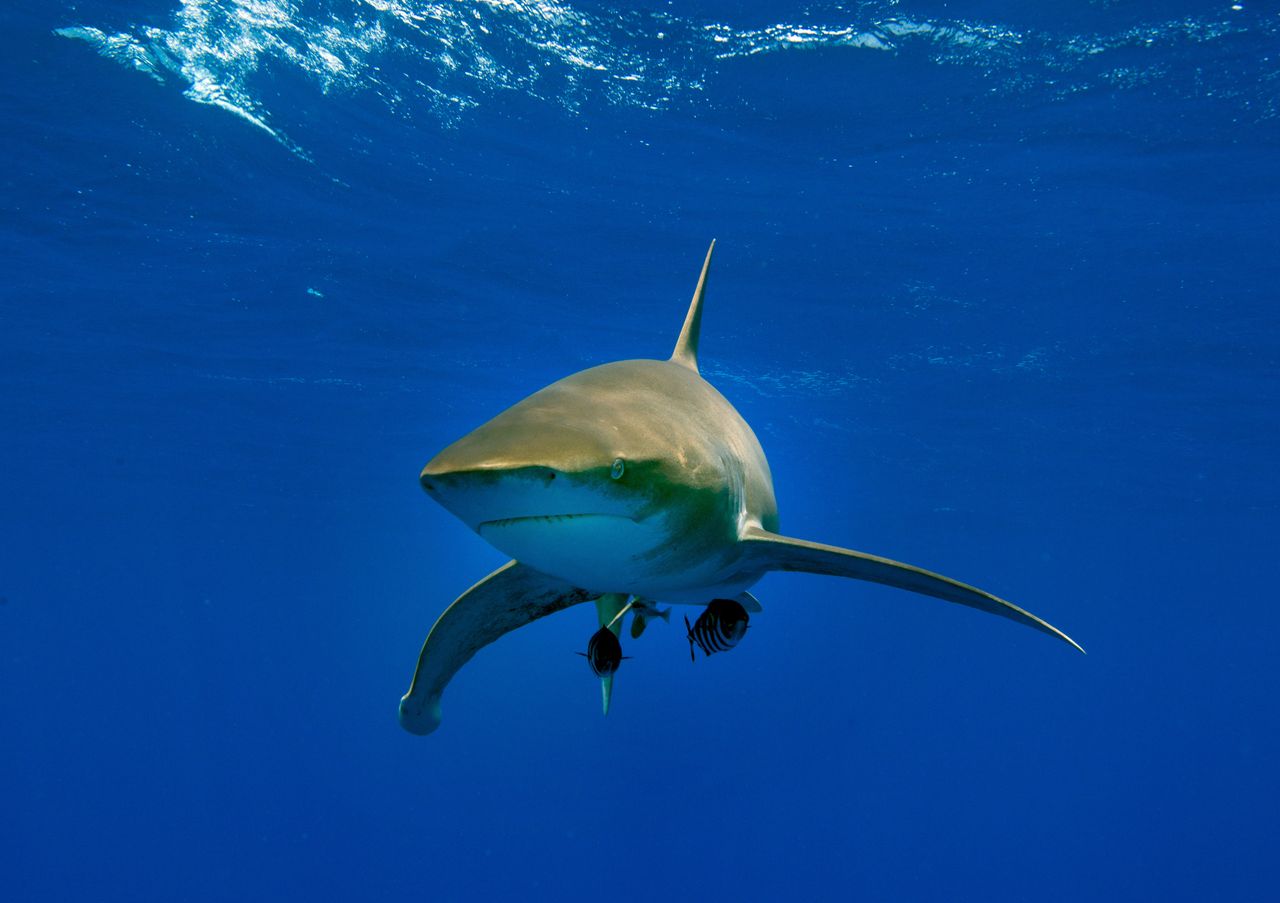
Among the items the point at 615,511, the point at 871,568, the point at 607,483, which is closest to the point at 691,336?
the point at 871,568

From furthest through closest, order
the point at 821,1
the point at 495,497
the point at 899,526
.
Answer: the point at 899,526 → the point at 821,1 → the point at 495,497

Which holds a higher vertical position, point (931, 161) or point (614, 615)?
point (931, 161)

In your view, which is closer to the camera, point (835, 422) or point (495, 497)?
point (495, 497)

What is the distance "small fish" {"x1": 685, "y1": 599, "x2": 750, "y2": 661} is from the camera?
→ 14.5ft

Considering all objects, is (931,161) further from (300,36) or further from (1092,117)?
(300,36)

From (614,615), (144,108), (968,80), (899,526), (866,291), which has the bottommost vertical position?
Answer: (614,615)

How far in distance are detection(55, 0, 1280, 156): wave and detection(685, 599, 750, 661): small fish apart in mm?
8131

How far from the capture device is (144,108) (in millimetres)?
12219

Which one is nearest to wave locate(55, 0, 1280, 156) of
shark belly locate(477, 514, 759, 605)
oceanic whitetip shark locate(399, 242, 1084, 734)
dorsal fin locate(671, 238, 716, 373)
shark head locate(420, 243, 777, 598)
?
dorsal fin locate(671, 238, 716, 373)

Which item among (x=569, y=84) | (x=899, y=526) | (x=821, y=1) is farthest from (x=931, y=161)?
(x=899, y=526)

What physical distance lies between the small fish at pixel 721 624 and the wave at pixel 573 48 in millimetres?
8131

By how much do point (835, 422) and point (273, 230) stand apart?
16.8m

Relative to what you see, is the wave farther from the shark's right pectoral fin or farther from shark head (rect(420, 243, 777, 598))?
the shark's right pectoral fin

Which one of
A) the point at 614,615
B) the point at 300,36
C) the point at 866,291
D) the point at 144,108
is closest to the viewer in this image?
the point at 614,615
